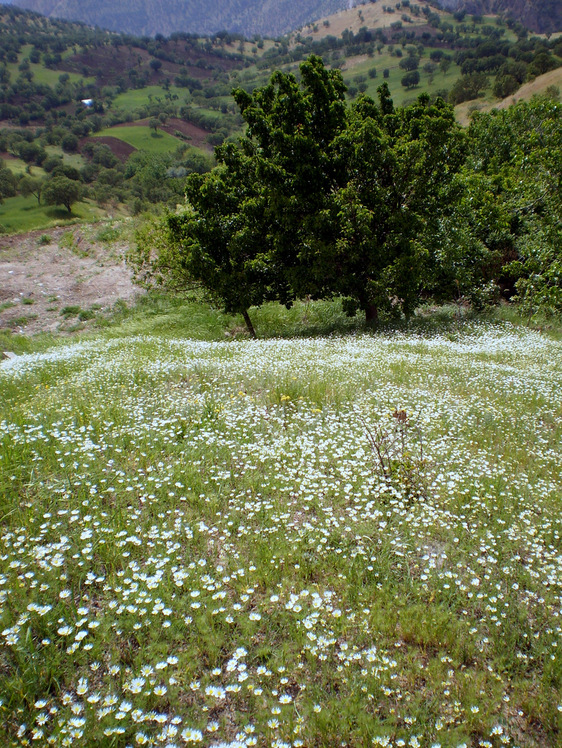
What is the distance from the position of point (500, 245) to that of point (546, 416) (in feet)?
70.2

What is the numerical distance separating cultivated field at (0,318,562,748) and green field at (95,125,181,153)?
568 ft

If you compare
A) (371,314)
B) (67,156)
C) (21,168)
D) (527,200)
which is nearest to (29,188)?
(21,168)

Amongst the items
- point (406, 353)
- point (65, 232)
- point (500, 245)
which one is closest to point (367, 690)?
point (406, 353)

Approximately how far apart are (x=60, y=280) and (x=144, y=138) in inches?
6420

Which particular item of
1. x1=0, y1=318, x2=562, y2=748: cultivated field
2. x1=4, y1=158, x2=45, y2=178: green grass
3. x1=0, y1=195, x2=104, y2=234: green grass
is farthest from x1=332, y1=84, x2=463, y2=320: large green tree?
x1=4, y1=158, x2=45, y2=178: green grass

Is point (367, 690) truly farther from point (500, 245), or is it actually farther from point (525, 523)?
point (500, 245)

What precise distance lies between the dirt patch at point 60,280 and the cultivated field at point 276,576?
2050cm

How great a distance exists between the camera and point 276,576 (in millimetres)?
3969

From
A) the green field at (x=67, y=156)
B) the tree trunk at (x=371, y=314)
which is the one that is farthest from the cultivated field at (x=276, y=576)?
the green field at (x=67, y=156)

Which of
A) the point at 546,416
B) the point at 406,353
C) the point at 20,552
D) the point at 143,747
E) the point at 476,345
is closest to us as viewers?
the point at 143,747

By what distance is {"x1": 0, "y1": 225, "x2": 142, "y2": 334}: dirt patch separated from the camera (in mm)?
25656

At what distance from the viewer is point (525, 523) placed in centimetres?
496

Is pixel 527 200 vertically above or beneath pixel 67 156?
beneath

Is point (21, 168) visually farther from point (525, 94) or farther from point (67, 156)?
point (525, 94)
